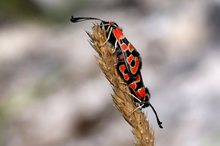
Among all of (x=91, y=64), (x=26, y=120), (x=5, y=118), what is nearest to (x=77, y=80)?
(x=91, y=64)

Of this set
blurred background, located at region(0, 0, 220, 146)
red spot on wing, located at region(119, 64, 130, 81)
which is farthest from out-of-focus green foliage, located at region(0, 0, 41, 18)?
red spot on wing, located at region(119, 64, 130, 81)

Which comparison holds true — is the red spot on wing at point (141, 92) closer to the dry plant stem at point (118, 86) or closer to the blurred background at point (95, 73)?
the dry plant stem at point (118, 86)

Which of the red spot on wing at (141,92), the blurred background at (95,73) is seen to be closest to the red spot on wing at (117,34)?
the red spot on wing at (141,92)

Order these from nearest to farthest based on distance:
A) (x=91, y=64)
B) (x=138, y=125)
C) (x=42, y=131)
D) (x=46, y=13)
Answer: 1. (x=138, y=125)
2. (x=42, y=131)
3. (x=91, y=64)
4. (x=46, y=13)

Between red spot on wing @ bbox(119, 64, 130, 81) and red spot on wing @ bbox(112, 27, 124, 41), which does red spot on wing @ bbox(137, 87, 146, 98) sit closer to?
red spot on wing @ bbox(119, 64, 130, 81)

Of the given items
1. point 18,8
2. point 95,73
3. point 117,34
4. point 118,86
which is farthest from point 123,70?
point 18,8

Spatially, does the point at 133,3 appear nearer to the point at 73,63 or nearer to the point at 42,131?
the point at 73,63
